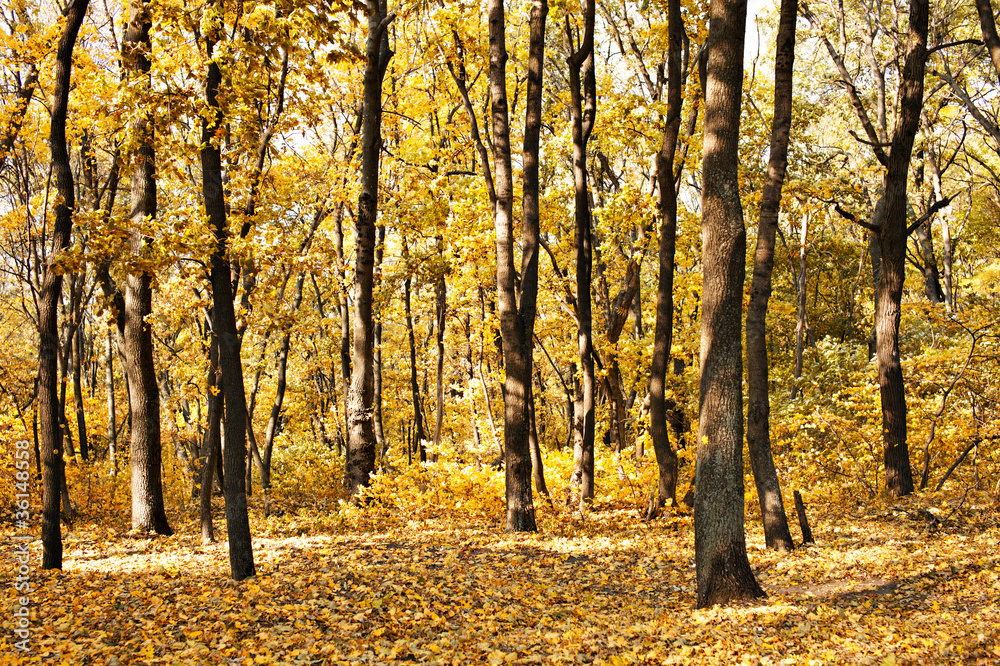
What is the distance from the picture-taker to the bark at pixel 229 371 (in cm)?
684

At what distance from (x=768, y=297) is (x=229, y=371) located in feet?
20.8

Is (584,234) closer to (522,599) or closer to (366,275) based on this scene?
(366,275)

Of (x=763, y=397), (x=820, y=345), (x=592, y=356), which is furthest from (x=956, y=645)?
(x=820, y=345)

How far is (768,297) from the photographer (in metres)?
7.80

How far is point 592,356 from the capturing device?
484 inches

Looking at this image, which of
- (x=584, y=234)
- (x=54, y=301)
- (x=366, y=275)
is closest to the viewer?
(x=54, y=301)

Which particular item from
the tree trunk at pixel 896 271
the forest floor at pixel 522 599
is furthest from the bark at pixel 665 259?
the tree trunk at pixel 896 271

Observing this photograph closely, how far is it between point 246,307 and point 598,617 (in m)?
6.43

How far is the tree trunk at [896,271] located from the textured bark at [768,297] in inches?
152

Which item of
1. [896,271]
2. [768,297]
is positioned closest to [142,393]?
[768,297]

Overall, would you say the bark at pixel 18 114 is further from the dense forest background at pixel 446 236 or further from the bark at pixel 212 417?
the bark at pixel 212 417

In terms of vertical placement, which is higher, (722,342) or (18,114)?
(18,114)

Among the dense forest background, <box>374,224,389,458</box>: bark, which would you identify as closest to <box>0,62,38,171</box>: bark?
the dense forest background

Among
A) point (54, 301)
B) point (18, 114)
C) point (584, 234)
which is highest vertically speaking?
point (18, 114)
